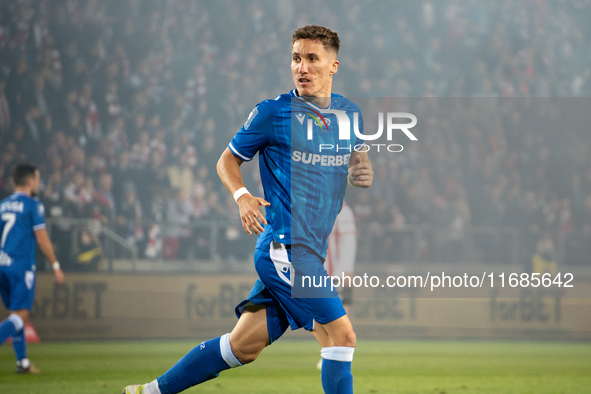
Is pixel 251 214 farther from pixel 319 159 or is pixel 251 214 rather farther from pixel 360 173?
pixel 360 173

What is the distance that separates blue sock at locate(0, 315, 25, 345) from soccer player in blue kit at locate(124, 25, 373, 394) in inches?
121

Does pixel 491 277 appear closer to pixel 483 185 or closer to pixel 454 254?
pixel 454 254

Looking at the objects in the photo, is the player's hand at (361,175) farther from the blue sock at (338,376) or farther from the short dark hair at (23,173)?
the short dark hair at (23,173)

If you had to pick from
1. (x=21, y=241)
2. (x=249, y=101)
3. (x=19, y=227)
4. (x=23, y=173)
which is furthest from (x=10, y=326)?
(x=249, y=101)

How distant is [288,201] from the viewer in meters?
3.14

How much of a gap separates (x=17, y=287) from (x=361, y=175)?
440 centimetres

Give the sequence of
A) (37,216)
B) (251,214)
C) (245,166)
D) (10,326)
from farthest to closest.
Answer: (245,166) < (37,216) < (10,326) < (251,214)

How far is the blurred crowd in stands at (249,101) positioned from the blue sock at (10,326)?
358 centimetres

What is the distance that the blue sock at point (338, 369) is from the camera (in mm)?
2982

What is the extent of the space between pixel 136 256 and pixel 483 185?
6502mm

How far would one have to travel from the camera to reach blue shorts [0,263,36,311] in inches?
245

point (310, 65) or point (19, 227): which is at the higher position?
point (310, 65)

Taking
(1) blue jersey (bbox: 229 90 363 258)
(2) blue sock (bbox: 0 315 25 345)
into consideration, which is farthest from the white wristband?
(2) blue sock (bbox: 0 315 25 345)

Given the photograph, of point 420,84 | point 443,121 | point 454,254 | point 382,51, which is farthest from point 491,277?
point 382,51
